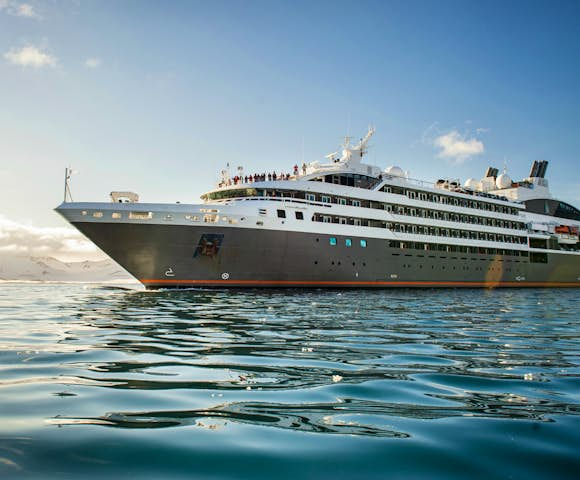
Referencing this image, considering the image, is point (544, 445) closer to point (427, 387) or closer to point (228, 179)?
point (427, 387)

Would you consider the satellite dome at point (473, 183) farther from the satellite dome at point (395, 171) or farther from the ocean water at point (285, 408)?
the ocean water at point (285, 408)

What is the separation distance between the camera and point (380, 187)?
34.5m

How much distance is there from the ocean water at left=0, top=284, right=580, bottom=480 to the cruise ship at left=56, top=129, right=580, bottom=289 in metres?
17.1

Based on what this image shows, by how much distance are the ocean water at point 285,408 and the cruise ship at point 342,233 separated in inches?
672

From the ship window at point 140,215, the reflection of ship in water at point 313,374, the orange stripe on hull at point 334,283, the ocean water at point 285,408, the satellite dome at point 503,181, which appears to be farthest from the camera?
the satellite dome at point 503,181

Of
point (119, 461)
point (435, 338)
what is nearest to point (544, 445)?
point (119, 461)

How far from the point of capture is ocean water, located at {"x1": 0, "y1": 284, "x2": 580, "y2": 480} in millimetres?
2457

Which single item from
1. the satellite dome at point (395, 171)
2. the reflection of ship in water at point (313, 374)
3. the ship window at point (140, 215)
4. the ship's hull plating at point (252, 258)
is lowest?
the reflection of ship in water at point (313, 374)

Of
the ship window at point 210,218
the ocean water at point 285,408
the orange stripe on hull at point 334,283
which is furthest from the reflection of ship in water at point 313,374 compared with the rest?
the ship window at point 210,218

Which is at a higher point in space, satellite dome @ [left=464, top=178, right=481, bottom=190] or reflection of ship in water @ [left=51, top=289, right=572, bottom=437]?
satellite dome @ [left=464, top=178, right=481, bottom=190]

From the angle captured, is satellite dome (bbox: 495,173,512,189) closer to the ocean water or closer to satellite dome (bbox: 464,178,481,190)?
satellite dome (bbox: 464,178,481,190)

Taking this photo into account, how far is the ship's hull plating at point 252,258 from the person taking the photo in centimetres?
2402

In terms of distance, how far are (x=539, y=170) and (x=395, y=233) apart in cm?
2744

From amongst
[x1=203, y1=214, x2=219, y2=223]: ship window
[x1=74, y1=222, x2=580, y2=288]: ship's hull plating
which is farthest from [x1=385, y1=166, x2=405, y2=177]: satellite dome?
[x1=203, y1=214, x2=219, y2=223]: ship window
